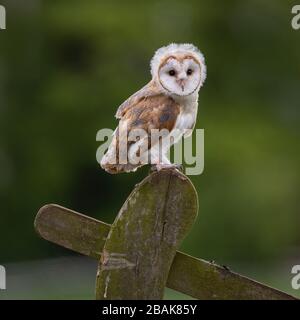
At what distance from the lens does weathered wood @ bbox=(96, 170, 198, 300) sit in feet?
10.6

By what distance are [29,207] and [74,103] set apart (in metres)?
1.49

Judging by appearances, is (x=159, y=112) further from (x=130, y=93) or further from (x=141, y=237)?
(x=130, y=93)

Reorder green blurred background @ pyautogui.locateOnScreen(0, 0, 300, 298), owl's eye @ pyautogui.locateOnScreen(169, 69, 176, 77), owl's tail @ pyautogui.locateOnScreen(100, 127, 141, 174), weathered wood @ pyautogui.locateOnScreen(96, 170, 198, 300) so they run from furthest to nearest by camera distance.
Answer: green blurred background @ pyautogui.locateOnScreen(0, 0, 300, 298)
owl's eye @ pyautogui.locateOnScreen(169, 69, 176, 77)
owl's tail @ pyautogui.locateOnScreen(100, 127, 141, 174)
weathered wood @ pyautogui.locateOnScreen(96, 170, 198, 300)

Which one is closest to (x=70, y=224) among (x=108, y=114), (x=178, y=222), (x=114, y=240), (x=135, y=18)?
(x=114, y=240)

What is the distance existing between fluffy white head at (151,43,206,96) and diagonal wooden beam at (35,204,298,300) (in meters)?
1.20

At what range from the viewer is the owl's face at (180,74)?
169 inches

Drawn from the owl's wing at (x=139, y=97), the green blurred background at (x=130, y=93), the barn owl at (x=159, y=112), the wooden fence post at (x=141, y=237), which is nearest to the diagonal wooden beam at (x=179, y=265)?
the wooden fence post at (x=141, y=237)

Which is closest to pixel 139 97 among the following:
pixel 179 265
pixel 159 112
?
pixel 159 112

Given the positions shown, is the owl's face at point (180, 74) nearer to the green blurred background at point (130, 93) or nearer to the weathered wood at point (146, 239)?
the weathered wood at point (146, 239)

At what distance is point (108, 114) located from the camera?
40.8 ft

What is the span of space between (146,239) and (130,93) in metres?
9.06

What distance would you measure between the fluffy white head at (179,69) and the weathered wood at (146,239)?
3.63 feet

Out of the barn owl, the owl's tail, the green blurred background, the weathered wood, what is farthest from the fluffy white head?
the green blurred background

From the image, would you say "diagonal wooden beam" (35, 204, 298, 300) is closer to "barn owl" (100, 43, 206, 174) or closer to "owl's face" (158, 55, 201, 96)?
"barn owl" (100, 43, 206, 174)
